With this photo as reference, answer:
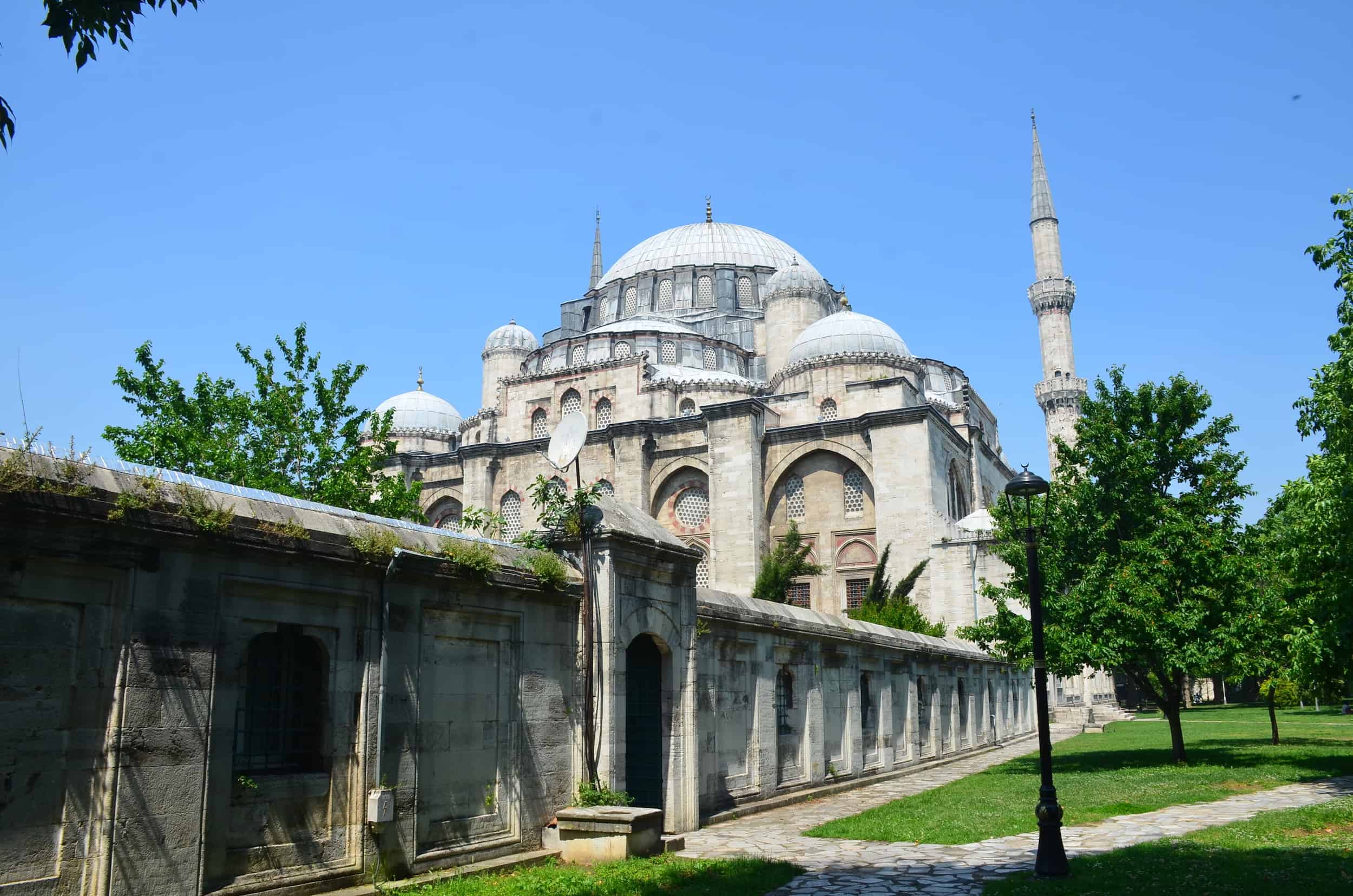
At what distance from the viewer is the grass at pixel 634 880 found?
7301 millimetres

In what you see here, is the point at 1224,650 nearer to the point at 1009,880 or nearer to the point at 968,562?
the point at 1009,880

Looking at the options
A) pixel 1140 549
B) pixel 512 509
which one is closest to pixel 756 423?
pixel 512 509

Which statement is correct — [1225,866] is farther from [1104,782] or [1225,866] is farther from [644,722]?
[1104,782]

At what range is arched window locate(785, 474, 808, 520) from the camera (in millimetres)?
37000

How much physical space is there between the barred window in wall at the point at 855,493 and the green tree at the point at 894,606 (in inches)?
89.5

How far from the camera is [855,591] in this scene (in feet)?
117

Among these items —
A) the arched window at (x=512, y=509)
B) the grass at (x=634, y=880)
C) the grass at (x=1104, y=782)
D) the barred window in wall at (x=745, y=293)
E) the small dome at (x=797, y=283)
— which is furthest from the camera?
the barred window in wall at (x=745, y=293)

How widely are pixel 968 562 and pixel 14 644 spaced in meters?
30.1

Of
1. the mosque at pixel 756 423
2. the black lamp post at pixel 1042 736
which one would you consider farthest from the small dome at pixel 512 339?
the black lamp post at pixel 1042 736

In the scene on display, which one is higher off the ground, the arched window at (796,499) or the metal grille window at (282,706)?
the arched window at (796,499)

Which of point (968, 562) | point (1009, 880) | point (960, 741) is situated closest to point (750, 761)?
point (1009, 880)

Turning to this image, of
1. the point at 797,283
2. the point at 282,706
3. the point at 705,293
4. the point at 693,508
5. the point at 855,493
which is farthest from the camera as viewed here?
the point at 705,293

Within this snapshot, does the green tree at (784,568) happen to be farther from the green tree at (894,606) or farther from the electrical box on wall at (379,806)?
the electrical box on wall at (379,806)

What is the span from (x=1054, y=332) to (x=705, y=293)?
17976 millimetres
